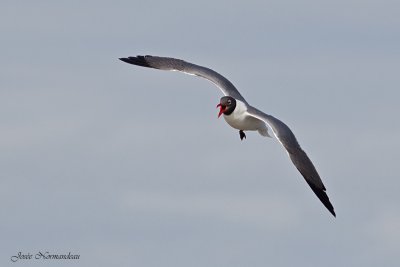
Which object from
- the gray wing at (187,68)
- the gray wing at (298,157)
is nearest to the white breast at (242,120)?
the gray wing at (298,157)

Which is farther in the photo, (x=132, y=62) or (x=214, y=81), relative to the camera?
(x=132, y=62)

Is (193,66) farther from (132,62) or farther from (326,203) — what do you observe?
(326,203)

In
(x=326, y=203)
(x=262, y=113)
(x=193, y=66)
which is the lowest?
(x=326, y=203)

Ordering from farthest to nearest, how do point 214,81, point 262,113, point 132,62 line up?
point 132,62 → point 214,81 → point 262,113

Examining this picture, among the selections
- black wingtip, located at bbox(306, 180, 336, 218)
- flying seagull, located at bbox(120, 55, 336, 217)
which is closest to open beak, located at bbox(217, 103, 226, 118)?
flying seagull, located at bbox(120, 55, 336, 217)

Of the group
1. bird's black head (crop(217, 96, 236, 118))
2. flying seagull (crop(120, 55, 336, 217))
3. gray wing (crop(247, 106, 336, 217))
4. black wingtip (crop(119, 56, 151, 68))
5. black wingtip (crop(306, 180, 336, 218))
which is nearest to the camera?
black wingtip (crop(306, 180, 336, 218))

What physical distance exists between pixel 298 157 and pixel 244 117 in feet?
9.09

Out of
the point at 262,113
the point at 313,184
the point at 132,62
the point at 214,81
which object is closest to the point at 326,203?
the point at 313,184

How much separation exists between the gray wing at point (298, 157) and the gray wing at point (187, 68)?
3.25 meters

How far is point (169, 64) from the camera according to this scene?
45.8m

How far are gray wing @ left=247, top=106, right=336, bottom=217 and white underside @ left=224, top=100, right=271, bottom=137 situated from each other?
1110mm

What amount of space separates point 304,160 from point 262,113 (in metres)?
2.28

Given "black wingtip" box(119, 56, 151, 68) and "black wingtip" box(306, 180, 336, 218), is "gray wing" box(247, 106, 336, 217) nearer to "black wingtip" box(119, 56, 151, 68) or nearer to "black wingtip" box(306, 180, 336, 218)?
"black wingtip" box(306, 180, 336, 218)

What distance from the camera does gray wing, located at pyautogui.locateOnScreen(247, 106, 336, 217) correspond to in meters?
37.9
